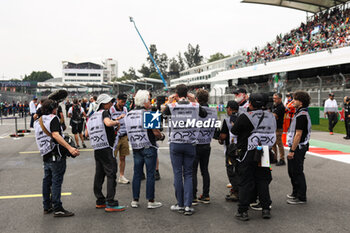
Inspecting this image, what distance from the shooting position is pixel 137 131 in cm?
481

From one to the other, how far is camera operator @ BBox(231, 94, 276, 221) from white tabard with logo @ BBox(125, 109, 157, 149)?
1310mm

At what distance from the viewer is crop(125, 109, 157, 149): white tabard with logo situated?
477cm

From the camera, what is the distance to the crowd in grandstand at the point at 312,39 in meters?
28.0

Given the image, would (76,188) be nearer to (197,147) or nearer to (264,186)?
(197,147)

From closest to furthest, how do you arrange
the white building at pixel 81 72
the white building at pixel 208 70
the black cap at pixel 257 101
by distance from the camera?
the black cap at pixel 257 101, the white building at pixel 208 70, the white building at pixel 81 72

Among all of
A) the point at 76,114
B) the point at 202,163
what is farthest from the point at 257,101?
the point at 76,114

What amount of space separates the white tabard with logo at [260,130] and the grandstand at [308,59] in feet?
54.5

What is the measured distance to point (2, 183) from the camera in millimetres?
6391

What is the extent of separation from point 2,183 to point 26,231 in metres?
2.86

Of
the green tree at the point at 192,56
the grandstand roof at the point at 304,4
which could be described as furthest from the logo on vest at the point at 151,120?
the green tree at the point at 192,56

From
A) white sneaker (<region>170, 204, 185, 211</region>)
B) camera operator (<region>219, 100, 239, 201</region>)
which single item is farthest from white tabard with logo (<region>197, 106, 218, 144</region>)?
white sneaker (<region>170, 204, 185, 211</region>)

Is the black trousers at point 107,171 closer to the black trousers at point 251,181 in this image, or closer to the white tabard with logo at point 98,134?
the white tabard with logo at point 98,134

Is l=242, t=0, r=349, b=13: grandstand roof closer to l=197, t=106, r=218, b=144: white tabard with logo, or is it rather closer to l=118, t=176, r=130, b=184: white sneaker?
l=118, t=176, r=130, b=184: white sneaker

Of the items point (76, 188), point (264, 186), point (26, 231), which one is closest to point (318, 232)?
point (264, 186)
